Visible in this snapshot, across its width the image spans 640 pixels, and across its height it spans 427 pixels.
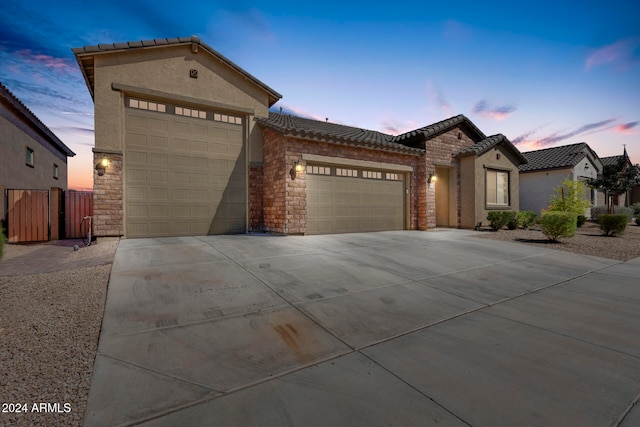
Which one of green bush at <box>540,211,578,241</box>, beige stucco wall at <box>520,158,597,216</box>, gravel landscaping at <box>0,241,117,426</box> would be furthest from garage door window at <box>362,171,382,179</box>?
beige stucco wall at <box>520,158,597,216</box>

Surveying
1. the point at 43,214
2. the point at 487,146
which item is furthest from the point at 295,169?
the point at 487,146

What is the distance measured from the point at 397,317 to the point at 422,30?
10.5 metres

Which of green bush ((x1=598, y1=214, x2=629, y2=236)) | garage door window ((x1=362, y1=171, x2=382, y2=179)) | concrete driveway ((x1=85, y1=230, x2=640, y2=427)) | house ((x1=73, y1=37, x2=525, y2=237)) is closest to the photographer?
concrete driveway ((x1=85, y1=230, x2=640, y2=427))

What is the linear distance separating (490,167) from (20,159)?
22.2m

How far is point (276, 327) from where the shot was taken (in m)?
2.99

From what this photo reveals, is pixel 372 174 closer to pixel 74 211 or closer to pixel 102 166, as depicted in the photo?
pixel 102 166

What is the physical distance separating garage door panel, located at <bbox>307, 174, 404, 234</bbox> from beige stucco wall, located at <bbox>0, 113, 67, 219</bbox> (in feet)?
34.8

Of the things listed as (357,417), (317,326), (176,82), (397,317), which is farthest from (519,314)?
(176,82)

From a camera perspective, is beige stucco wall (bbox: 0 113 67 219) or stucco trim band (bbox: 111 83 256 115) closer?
stucco trim band (bbox: 111 83 256 115)

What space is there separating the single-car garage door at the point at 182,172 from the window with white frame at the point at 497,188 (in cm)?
1270

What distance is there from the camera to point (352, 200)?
37.2 ft

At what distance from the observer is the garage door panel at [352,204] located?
10516 mm

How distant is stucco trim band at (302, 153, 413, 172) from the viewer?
1025 cm

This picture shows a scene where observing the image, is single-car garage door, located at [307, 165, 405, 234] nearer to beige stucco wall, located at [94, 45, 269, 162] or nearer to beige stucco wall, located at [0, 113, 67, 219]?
beige stucco wall, located at [94, 45, 269, 162]
